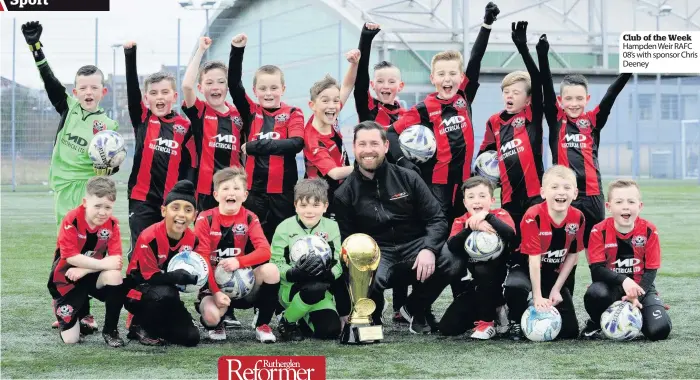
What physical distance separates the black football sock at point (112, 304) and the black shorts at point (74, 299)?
0.11m

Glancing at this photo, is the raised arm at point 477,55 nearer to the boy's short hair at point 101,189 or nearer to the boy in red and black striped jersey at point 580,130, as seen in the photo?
the boy in red and black striped jersey at point 580,130

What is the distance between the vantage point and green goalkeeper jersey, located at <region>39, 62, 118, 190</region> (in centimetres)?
613

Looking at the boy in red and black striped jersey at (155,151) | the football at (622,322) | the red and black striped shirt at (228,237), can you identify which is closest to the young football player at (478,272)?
the football at (622,322)

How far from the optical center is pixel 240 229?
17.5 ft

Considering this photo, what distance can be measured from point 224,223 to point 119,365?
3.77 feet

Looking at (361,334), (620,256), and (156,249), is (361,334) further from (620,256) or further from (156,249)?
(620,256)

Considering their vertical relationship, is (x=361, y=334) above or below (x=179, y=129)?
below

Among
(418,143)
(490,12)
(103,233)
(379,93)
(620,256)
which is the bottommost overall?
(620,256)

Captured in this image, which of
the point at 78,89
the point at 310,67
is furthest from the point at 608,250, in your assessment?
the point at 310,67

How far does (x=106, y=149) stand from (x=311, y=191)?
1.43m

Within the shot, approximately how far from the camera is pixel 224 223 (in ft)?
17.6

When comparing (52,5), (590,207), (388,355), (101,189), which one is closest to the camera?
(388,355)

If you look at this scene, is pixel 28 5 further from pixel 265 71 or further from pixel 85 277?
pixel 85 277

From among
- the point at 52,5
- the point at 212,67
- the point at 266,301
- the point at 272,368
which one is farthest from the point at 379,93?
the point at 52,5
